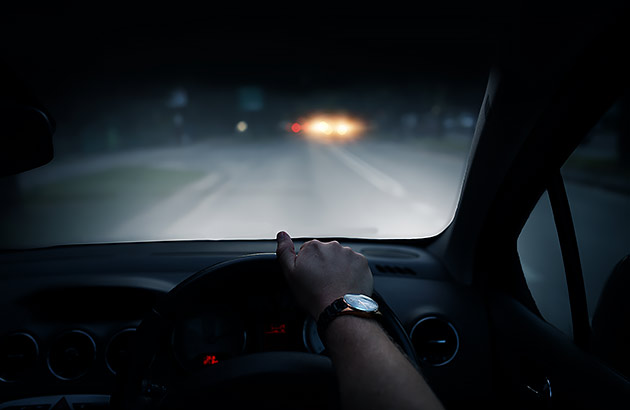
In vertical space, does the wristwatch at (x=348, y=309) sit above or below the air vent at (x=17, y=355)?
above

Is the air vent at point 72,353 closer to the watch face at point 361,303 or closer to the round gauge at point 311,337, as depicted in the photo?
the round gauge at point 311,337

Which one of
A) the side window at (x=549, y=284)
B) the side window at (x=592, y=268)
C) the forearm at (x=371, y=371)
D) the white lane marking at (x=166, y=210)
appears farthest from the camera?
the white lane marking at (x=166, y=210)

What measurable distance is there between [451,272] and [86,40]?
13.8 m

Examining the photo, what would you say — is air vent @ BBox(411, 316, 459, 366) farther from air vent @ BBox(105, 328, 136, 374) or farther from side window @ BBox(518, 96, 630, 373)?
air vent @ BBox(105, 328, 136, 374)

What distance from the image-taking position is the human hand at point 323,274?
132 cm

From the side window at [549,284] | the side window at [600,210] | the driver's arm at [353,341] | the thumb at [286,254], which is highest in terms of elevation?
the thumb at [286,254]

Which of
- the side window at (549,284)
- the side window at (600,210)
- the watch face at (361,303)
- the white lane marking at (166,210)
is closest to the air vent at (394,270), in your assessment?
the side window at (549,284)

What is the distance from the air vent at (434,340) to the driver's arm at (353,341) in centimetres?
121

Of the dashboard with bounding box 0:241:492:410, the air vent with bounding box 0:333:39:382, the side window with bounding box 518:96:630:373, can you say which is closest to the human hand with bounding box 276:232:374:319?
the dashboard with bounding box 0:241:492:410

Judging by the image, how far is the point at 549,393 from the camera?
1955mm

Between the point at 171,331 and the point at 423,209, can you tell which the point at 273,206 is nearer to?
the point at 423,209

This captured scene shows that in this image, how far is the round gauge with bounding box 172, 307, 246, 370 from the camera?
7.33 ft

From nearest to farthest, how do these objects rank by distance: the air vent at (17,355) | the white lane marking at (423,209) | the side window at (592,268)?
the side window at (592,268) → the air vent at (17,355) → the white lane marking at (423,209)

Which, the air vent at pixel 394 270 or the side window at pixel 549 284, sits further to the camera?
the air vent at pixel 394 270
